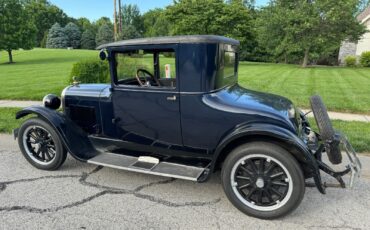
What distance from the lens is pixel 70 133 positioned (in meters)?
3.85

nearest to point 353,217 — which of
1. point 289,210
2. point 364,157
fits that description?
point 289,210

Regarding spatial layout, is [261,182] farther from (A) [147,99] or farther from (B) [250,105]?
(A) [147,99]

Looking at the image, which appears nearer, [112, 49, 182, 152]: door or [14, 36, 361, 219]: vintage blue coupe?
[14, 36, 361, 219]: vintage blue coupe

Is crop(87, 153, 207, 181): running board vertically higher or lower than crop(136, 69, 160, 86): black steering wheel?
lower

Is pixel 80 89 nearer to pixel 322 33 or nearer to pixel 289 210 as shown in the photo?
pixel 289 210

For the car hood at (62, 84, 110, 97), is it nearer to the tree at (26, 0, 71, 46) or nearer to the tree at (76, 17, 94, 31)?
the tree at (26, 0, 71, 46)

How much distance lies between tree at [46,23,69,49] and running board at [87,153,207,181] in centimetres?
6859

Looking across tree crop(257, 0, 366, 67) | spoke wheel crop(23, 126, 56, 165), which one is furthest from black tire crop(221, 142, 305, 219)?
tree crop(257, 0, 366, 67)

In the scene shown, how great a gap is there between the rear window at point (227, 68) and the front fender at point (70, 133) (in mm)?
1871

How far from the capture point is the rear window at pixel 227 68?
328cm

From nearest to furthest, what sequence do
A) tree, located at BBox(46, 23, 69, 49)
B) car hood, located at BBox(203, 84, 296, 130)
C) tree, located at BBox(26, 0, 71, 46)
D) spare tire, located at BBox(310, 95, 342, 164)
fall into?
spare tire, located at BBox(310, 95, 342, 164)
car hood, located at BBox(203, 84, 296, 130)
tree, located at BBox(46, 23, 69, 49)
tree, located at BBox(26, 0, 71, 46)

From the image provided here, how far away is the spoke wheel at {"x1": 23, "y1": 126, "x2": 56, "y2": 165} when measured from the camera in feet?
13.1

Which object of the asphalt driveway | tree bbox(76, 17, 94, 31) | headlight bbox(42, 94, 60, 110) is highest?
tree bbox(76, 17, 94, 31)

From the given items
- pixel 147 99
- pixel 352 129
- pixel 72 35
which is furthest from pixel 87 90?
pixel 72 35
